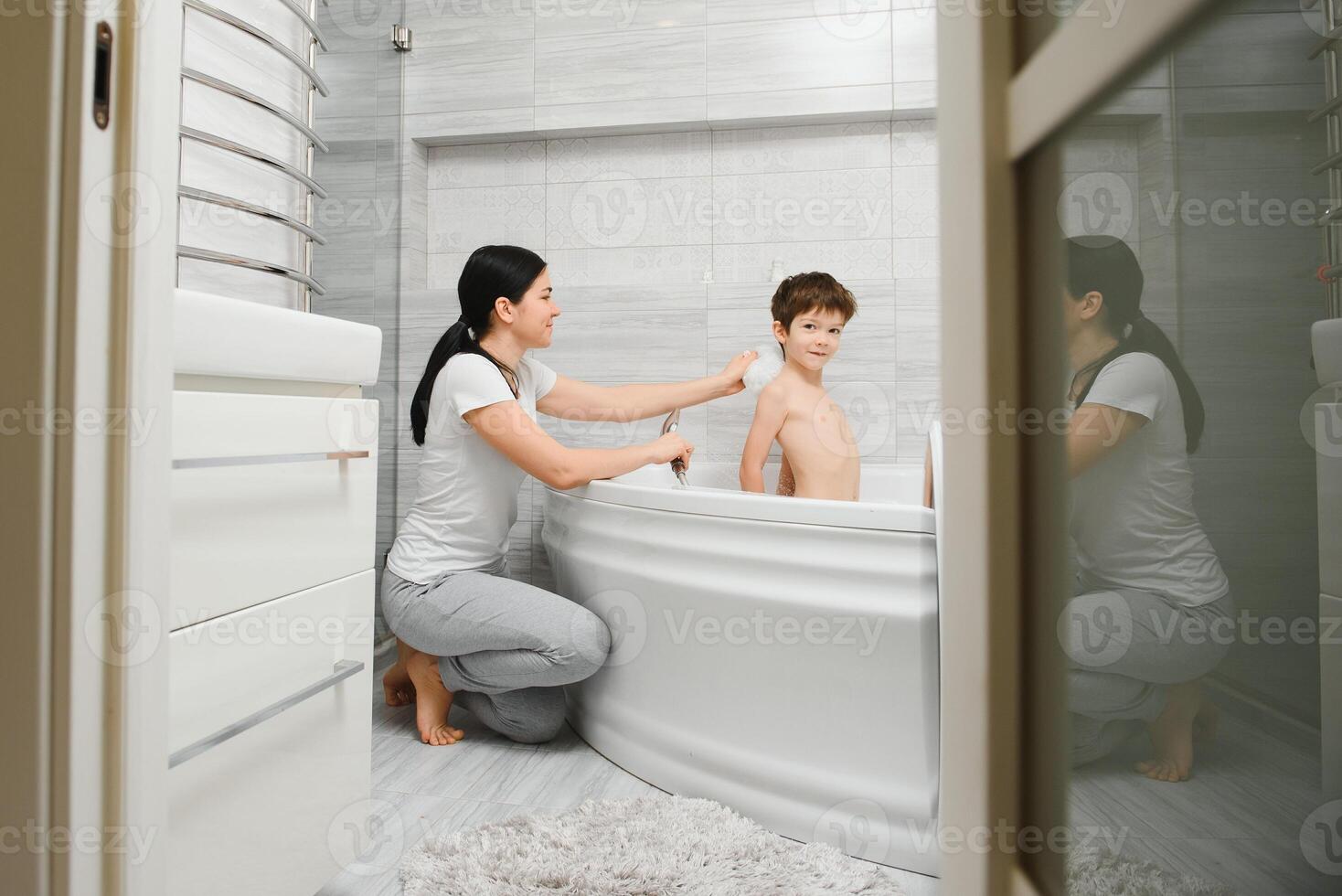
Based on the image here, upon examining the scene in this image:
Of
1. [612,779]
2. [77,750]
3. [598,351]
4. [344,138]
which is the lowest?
[612,779]

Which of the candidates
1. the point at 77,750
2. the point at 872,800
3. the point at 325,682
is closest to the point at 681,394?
the point at 872,800

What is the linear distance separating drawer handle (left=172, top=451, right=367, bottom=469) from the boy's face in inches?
50.6

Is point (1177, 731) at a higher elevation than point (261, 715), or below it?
higher

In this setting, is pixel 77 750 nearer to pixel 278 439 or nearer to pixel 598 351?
pixel 278 439

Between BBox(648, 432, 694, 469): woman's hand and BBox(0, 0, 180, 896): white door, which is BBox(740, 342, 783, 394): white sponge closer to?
BBox(648, 432, 694, 469): woman's hand

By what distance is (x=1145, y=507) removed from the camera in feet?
1.00

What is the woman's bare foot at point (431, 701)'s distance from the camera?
1.80 m

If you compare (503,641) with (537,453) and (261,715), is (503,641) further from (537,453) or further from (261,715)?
(261,715)

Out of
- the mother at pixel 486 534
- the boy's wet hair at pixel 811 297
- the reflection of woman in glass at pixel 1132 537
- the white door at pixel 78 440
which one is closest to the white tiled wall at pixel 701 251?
the boy's wet hair at pixel 811 297

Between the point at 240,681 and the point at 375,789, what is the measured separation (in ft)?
2.60

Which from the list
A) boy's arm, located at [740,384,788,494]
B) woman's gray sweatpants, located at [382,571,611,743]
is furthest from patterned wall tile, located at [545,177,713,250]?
woman's gray sweatpants, located at [382,571,611,743]

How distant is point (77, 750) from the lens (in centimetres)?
51

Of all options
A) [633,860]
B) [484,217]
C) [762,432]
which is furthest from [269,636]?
[484,217]

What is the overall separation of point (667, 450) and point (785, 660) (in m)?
0.63
